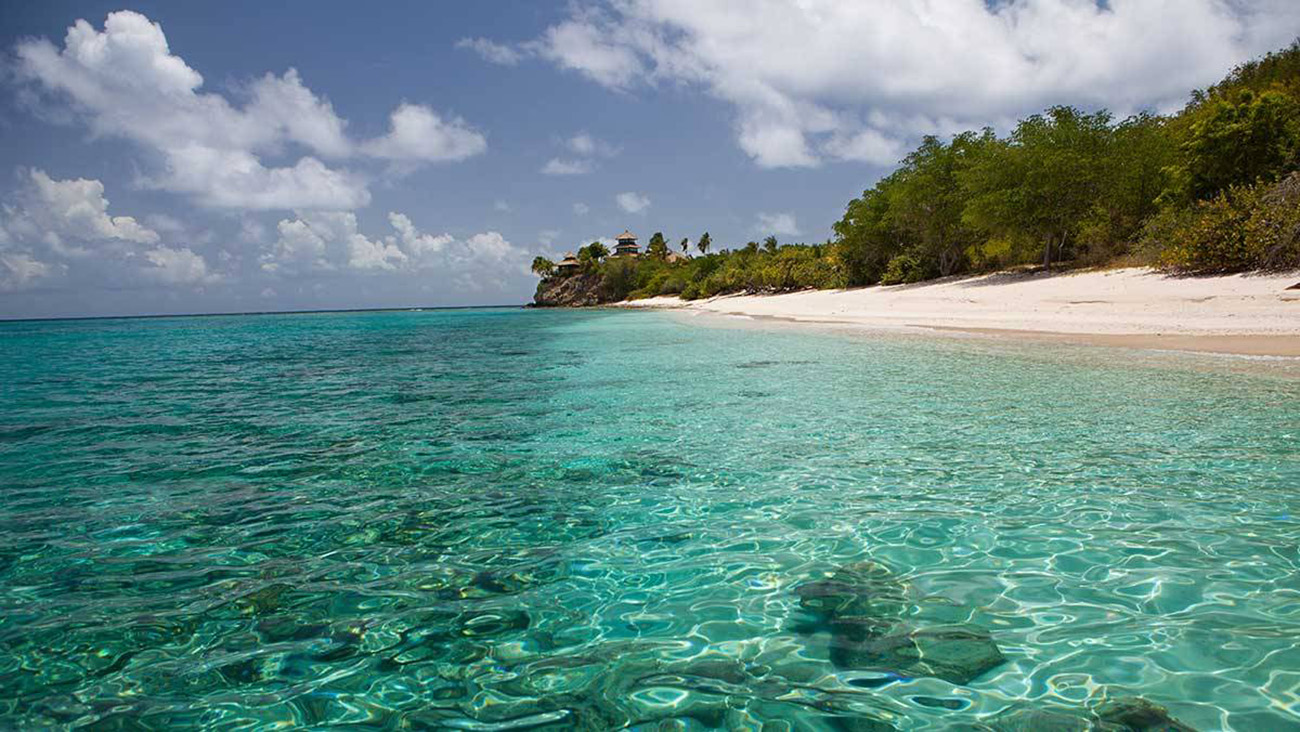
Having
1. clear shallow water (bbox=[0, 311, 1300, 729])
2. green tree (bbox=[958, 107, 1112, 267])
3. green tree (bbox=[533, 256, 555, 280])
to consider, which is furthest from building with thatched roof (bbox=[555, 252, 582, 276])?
clear shallow water (bbox=[0, 311, 1300, 729])

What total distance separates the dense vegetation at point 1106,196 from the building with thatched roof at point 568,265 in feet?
342

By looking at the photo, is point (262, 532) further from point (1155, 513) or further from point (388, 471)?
point (1155, 513)

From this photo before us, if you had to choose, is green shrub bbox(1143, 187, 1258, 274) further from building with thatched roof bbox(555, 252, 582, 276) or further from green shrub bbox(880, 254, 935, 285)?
building with thatched roof bbox(555, 252, 582, 276)

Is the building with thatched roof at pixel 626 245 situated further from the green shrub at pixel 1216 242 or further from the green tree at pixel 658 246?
the green shrub at pixel 1216 242

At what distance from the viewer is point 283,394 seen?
1534 centimetres

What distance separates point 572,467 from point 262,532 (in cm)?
334

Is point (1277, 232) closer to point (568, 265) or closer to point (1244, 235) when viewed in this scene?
point (1244, 235)

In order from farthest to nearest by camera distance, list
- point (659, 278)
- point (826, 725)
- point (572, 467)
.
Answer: point (659, 278)
point (572, 467)
point (826, 725)

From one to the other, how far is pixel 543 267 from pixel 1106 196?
140 metres

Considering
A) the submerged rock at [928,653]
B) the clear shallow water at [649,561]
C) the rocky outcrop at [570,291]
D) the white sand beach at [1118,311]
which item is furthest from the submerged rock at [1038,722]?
the rocky outcrop at [570,291]

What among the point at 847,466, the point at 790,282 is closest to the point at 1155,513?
the point at 847,466

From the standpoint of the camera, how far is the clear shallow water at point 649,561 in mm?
3223

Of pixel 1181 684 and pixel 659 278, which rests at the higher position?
pixel 659 278

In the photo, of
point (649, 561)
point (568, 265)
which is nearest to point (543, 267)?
point (568, 265)
